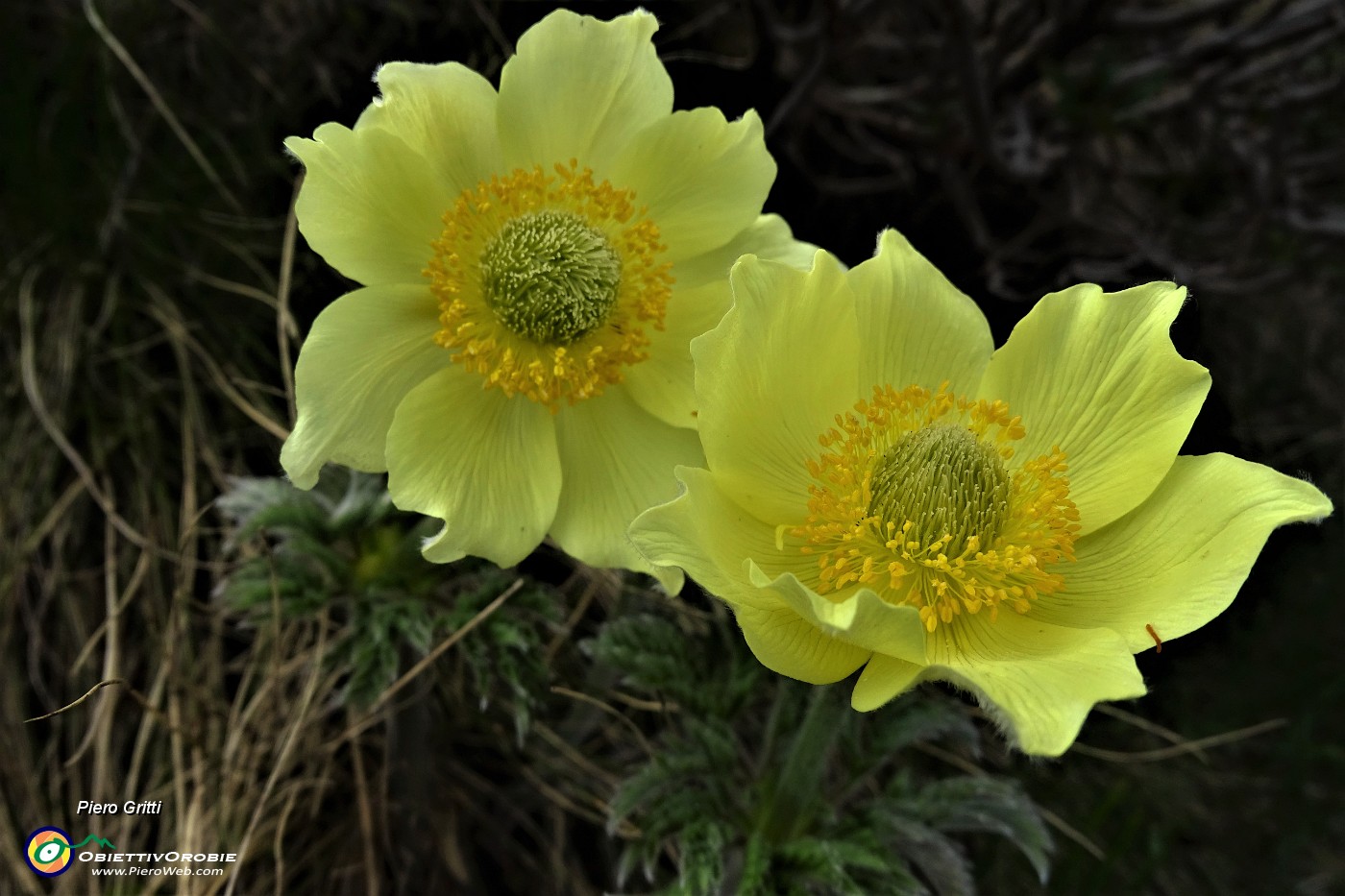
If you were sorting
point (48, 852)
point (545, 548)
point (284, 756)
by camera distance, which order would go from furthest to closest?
point (545, 548), point (48, 852), point (284, 756)

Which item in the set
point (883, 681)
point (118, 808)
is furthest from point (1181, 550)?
point (118, 808)

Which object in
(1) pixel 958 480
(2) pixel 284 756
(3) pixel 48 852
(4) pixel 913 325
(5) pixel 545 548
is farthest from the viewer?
(5) pixel 545 548

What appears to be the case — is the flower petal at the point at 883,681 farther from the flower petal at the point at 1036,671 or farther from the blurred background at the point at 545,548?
the blurred background at the point at 545,548

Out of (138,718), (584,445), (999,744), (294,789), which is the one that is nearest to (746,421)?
(584,445)

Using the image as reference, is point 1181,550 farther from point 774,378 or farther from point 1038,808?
point 1038,808

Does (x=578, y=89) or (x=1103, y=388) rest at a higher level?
(x=578, y=89)

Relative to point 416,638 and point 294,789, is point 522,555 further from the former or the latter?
point 294,789

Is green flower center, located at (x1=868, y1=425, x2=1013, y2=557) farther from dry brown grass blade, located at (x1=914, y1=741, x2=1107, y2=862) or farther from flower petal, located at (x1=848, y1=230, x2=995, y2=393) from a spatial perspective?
dry brown grass blade, located at (x1=914, y1=741, x2=1107, y2=862)
